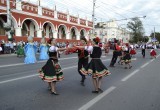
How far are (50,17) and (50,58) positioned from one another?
126ft

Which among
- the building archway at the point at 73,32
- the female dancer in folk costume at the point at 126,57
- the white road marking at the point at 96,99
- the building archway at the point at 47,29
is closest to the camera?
the white road marking at the point at 96,99

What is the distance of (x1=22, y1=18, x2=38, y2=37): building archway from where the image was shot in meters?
41.6

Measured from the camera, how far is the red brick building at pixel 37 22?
36750 millimetres

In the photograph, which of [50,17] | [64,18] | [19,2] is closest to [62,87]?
[19,2]

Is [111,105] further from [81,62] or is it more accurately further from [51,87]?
[81,62]

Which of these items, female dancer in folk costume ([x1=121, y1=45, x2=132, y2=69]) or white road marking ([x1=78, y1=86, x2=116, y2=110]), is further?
female dancer in folk costume ([x1=121, y1=45, x2=132, y2=69])

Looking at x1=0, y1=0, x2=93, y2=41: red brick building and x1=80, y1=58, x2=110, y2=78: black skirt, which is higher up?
x1=0, y1=0, x2=93, y2=41: red brick building

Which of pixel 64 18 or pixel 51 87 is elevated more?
pixel 64 18

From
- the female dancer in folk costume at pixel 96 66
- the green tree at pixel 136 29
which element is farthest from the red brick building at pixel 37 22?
the green tree at pixel 136 29

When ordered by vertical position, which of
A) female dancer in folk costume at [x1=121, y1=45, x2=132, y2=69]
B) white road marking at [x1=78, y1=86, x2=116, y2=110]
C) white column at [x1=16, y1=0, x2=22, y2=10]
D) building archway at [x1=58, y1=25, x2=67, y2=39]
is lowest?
white road marking at [x1=78, y1=86, x2=116, y2=110]

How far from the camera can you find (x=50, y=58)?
7906mm

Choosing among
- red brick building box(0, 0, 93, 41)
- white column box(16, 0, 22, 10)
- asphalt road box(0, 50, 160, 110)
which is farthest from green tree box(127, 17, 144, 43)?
asphalt road box(0, 50, 160, 110)

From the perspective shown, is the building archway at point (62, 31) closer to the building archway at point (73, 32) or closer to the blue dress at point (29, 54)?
the building archway at point (73, 32)

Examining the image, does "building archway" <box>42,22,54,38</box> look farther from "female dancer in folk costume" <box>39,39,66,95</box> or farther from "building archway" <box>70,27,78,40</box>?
"female dancer in folk costume" <box>39,39,66,95</box>
